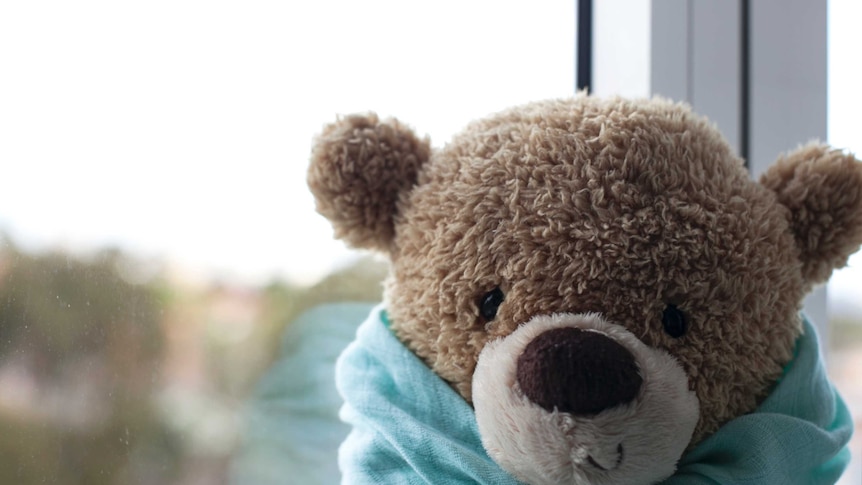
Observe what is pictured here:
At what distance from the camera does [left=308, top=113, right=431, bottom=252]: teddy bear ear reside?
0.56 m

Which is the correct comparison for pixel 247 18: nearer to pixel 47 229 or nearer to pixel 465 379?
pixel 47 229

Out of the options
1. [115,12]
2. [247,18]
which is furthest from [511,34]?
[115,12]

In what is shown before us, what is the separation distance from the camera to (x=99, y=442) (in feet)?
1.95

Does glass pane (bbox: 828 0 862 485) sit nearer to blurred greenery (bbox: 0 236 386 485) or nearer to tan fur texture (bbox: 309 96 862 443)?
tan fur texture (bbox: 309 96 862 443)

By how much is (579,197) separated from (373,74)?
35cm

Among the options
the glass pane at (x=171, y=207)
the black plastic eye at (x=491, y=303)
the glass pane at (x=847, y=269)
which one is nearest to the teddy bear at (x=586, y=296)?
the black plastic eye at (x=491, y=303)

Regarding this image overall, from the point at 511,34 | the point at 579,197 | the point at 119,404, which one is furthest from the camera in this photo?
the point at 511,34

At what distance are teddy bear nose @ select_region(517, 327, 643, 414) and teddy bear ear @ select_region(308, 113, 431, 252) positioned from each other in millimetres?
196

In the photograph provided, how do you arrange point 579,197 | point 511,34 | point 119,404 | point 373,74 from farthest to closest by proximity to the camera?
point 511,34, point 373,74, point 119,404, point 579,197

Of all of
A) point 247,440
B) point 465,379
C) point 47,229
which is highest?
point 47,229

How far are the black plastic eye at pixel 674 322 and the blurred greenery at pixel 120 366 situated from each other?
398mm

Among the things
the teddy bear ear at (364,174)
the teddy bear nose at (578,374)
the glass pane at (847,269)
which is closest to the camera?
the teddy bear nose at (578,374)

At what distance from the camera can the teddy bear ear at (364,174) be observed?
0.56 meters

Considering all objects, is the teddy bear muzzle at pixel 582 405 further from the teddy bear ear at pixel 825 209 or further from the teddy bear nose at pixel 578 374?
the teddy bear ear at pixel 825 209
